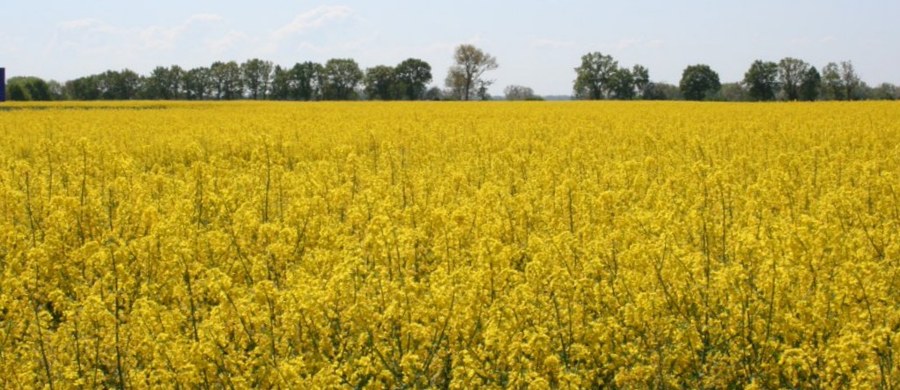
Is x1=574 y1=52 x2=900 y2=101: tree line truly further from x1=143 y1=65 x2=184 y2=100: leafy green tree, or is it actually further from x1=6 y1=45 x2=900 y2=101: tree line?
x1=143 y1=65 x2=184 y2=100: leafy green tree

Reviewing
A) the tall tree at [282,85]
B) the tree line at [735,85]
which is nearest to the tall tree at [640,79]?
the tree line at [735,85]

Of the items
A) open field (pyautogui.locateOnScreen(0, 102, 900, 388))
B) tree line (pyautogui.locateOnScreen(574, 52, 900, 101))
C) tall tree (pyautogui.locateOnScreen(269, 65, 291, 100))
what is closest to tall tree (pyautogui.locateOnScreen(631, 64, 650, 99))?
tree line (pyautogui.locateOnScreen(574, 52, 900, 101))

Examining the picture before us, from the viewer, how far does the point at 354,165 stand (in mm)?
11234

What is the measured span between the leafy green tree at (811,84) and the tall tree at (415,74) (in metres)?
44.8

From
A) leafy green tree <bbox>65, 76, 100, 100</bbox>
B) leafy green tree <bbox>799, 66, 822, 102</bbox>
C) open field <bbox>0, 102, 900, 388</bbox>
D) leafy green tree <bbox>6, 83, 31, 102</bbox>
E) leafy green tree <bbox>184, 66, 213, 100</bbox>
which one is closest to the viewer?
open field <bbox>0, 102, 900, 388</bbox>

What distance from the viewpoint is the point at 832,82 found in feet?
301

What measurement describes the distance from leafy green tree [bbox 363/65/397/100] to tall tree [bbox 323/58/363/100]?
211cm

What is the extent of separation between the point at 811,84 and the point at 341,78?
56432 mm

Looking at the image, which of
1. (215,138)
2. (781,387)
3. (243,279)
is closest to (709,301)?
(781,387)

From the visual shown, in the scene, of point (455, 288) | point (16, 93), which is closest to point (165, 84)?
point (16, 93)

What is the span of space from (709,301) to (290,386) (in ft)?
8.97

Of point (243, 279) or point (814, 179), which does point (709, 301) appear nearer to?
point (243, 279)

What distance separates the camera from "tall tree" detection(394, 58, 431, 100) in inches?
4264

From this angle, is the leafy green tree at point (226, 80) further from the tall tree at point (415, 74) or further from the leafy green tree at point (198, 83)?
the tall tree at point (415, 74)
